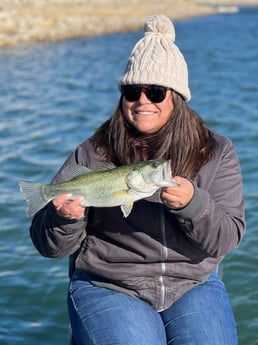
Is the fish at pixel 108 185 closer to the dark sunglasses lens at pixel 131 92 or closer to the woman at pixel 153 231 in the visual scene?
the woman at pixel 153 231

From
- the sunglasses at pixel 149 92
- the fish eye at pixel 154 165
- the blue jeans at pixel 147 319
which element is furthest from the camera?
the sunglasses at pixel 149 92

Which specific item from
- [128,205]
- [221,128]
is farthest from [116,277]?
[221,128]

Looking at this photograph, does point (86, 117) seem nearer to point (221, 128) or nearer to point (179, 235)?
point (221, 128)

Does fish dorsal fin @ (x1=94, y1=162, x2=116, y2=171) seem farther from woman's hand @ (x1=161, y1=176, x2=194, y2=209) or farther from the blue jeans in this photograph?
the blue jeans

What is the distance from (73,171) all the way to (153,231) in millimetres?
602

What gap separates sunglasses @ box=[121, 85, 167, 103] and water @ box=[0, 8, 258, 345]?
2789mm

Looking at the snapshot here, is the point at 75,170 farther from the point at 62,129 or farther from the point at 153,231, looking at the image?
the point at 62,129

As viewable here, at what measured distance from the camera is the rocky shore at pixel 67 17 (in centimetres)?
4562

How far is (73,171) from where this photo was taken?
4.20 metres

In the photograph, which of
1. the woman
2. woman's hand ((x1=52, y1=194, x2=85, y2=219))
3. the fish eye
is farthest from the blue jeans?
the fish eye

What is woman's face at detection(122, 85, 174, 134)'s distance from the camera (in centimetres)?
425

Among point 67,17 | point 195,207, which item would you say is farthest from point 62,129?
point 67,17

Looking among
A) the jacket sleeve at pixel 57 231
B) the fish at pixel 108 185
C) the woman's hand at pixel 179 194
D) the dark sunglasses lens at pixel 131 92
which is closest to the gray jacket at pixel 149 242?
the jacket sleeve at pixel 57 231

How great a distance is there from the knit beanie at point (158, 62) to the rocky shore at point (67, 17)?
127 ft
